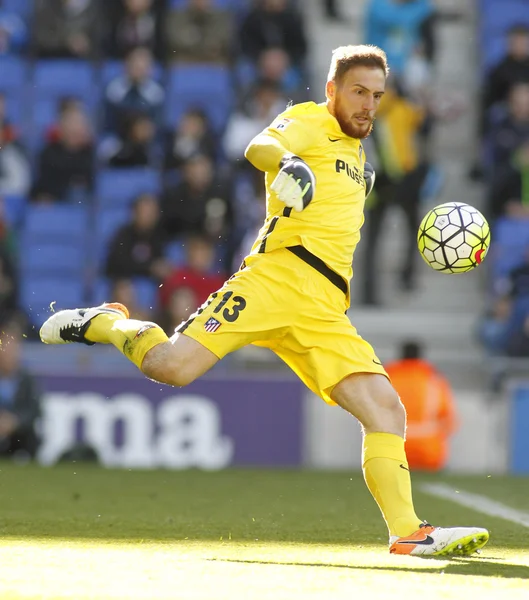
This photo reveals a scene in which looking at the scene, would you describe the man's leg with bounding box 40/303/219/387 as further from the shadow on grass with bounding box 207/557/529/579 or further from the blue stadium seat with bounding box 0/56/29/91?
the blue stadium seat with bounding box 0/56/29/91

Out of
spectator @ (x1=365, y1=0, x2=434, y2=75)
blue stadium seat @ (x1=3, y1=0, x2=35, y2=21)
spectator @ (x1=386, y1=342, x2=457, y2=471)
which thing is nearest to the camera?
spectator @ (x1=386, y1=342, x2=457, y2=471)

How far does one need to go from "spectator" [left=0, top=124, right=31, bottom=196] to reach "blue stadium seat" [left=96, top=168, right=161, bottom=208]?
0.75 m

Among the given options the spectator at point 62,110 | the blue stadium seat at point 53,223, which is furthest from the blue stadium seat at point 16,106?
the blue stadium seat at point 53,223

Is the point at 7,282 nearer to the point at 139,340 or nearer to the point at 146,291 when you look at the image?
the point at 146,291

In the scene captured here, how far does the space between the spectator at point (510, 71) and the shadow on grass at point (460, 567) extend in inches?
378

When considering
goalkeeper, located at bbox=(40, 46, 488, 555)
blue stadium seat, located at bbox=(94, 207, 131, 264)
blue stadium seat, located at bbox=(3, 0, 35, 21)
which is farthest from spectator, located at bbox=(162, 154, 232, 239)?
goalkeeper, located at bbox=(40, 46, 488, 555)

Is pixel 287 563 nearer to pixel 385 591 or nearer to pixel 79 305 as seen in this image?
pixel 385 591

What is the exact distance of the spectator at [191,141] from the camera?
1354 centimetres

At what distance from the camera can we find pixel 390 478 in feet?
18.5

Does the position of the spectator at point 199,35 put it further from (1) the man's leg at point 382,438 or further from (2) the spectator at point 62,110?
(1) the man's leg at point 382,438

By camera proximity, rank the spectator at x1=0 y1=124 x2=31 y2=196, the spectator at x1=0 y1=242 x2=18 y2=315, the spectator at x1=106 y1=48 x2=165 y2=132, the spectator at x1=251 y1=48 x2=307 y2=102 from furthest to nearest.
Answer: the spectator at x1=251 y1=48 x2=307 y2=102 → the spectator at x1=106 y1=48 x2=165 y2=132 → the spectator at x1=0 y1=124 x2=31 y2=196 → the spectator at x1=0 y1=242 x2=18 y2=315

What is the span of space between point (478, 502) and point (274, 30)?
7536mm

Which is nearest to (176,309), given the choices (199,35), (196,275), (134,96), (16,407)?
(196,275)

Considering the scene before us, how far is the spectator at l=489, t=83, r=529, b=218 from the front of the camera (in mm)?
13719
